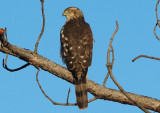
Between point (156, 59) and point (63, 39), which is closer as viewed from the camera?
point (156, 59)

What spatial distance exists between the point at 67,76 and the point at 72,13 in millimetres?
2078

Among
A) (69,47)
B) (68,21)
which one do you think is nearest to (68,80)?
(69,47)

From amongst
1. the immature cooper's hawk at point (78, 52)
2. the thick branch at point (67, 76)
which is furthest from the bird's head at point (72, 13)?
the thick branch at point (67, 76)

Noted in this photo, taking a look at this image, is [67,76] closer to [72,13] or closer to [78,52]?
[78,52]

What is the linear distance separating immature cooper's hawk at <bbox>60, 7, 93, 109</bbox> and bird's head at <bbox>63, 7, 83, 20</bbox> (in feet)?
1.77

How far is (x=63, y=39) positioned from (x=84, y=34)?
0.41 meters

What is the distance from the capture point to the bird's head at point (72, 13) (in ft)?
22.5

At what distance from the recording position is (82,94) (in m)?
5.16

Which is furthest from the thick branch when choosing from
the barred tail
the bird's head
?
the bird's head

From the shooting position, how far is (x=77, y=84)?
5270 millimetres

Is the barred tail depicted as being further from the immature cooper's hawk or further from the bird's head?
the bird's head

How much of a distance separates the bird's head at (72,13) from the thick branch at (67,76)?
74.7 inches

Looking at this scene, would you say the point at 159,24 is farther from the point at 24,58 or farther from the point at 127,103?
the point at 24,58

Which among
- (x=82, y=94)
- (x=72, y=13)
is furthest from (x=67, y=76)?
(x=72, y=13)
